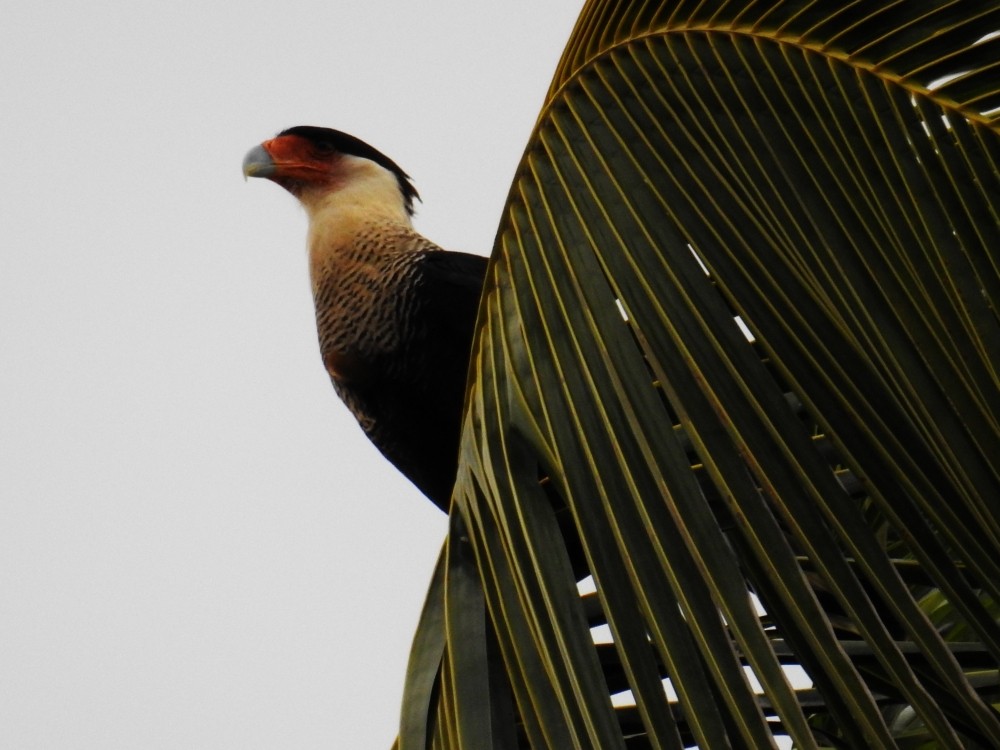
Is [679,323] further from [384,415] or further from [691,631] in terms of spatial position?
[384,415]

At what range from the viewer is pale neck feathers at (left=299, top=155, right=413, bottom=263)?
3.15 m

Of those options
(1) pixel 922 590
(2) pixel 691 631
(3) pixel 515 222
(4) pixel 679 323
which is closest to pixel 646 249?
(4) pixel 679 323

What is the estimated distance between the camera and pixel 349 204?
3.29 metres

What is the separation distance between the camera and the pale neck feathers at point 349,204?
315cm

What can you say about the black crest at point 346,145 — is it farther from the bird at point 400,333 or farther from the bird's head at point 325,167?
the bird at point 400,333

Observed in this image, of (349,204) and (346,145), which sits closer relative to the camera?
(349,204)

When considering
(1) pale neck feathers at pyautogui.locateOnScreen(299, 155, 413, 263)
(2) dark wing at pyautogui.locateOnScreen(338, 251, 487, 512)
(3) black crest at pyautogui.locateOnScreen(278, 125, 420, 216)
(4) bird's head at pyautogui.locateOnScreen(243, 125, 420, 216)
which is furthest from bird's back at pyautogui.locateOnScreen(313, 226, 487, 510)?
(3) black crest at pyautogui.locateOnScreen(278, 125, 420, 216)

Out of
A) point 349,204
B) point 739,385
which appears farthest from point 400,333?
point 739,385

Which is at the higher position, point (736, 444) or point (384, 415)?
point (384, 415)

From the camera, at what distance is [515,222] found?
3.40 ft

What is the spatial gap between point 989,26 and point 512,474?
45 centimetres

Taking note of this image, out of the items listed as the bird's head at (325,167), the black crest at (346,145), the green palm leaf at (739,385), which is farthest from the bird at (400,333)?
the green palm leaf at (739,385)

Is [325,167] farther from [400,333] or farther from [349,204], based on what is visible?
[400,333]

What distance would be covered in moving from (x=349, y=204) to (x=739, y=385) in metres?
2.57
